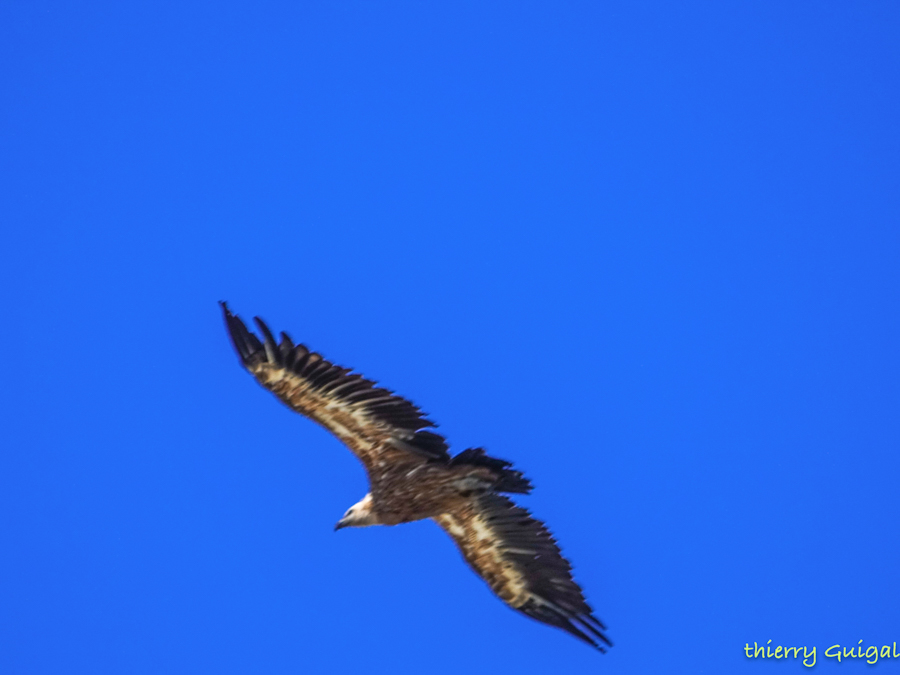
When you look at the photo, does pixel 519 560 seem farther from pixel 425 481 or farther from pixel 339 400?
pixel 339 400

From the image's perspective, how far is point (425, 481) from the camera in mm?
11055

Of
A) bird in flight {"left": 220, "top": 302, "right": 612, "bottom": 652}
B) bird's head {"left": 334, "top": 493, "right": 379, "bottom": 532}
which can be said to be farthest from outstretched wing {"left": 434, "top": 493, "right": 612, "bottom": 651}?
bird's head {"left": 334, "top": 493, "right": 379, "bottom": 532}

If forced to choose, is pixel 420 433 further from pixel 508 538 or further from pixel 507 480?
pixel 508 538

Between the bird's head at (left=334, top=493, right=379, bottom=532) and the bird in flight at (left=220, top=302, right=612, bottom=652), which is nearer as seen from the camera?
the bird in flight at (left=220, top=302, right=612, bottom=652)

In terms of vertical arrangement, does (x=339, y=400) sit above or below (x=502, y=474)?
above

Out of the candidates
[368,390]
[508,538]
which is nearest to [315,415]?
[368,390]

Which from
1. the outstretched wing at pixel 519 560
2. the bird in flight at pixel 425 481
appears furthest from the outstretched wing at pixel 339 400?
the outstretched wing at pixel 519 560

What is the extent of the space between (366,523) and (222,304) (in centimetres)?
293

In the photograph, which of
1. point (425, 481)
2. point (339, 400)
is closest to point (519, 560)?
point (425, 481)

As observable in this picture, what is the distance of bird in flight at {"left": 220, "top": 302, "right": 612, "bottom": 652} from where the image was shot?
10.3 m

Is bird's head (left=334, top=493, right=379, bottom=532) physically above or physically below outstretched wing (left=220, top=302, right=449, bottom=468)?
below

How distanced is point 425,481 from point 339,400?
123cm

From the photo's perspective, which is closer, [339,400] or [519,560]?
[339,400]

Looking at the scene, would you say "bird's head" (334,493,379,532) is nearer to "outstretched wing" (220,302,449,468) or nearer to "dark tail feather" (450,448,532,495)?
"outstretched wing" (220,302,449,468)
